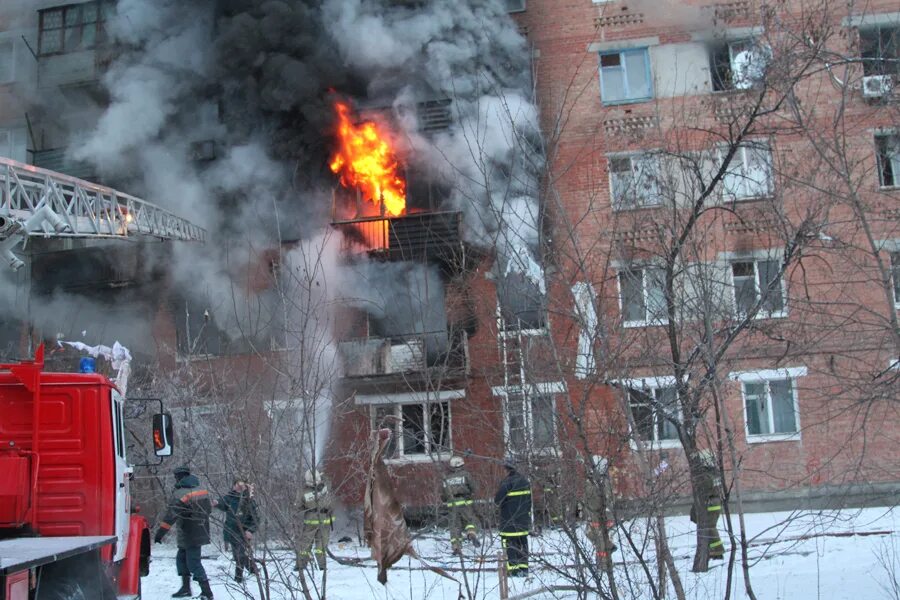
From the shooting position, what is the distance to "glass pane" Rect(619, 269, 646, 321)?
233 inches

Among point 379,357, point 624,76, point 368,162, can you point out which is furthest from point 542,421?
point 368,162

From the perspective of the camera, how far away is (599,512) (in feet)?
15.2

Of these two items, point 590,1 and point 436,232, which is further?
point 590,1

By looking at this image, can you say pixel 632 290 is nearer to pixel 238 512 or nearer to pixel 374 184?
pixel 238 512

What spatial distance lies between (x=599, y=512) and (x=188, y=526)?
5432mm

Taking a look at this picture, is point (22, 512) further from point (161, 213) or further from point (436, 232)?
point (161, 213)

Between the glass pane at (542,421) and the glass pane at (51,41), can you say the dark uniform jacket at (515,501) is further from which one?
the glass pane at (51,41)

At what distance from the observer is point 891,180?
1639 cm

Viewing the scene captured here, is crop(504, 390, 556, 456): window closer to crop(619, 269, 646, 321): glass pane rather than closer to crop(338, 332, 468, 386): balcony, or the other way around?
crop(619, 269, 646, 321): glass pane

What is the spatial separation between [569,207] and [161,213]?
26.0 feet

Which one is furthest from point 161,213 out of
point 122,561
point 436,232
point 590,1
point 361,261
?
point 122,561

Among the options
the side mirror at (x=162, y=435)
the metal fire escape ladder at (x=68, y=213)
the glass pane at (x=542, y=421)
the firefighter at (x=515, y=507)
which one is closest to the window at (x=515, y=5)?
the metal fire escape ladder at (x=68, y=213)

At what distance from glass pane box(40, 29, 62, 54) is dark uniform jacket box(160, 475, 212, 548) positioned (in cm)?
1488

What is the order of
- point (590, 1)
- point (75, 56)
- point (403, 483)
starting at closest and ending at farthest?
point (403, 483) → point (590, 1) → point (75, 56)
